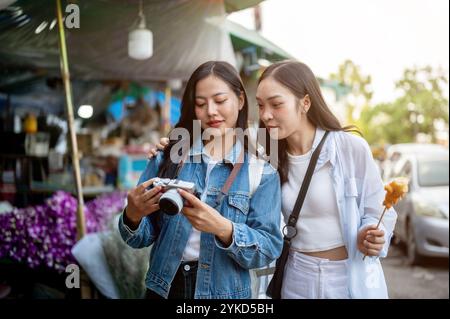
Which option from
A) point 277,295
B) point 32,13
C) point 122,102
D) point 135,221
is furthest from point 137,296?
point 122,102

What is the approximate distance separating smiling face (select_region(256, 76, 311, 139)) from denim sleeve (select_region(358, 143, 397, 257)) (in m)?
0.27

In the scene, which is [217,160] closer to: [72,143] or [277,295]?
[277,295]

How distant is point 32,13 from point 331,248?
6.43 ft

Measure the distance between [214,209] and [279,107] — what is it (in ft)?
1.48

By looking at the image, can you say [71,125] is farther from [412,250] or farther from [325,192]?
[412,250]

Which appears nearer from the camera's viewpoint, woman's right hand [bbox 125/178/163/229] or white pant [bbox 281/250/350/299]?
woman's right hand [bbox 125/178/163/229]

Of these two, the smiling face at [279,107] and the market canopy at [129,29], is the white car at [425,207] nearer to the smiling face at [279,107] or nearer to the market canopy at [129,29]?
the market canopy at [129,29]

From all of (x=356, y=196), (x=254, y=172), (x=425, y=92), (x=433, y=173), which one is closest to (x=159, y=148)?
(x=254, y=172)

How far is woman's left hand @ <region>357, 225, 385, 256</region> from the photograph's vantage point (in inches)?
63.6

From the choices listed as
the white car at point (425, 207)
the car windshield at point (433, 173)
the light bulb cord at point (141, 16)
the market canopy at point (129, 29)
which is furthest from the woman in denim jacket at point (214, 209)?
the car windshield at point (433, 173)

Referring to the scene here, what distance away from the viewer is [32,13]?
2484 millimetres

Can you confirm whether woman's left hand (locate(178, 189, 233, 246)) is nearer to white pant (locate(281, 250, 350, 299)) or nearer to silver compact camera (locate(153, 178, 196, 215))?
silver compact camera (locate(153, 178, 196, 215))

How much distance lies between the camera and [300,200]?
1.68m

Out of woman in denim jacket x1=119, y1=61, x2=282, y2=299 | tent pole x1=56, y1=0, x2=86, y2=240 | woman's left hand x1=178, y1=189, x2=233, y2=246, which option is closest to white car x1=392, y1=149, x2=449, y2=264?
tent pole x1=56, y1=0, x2=86, y2=240
